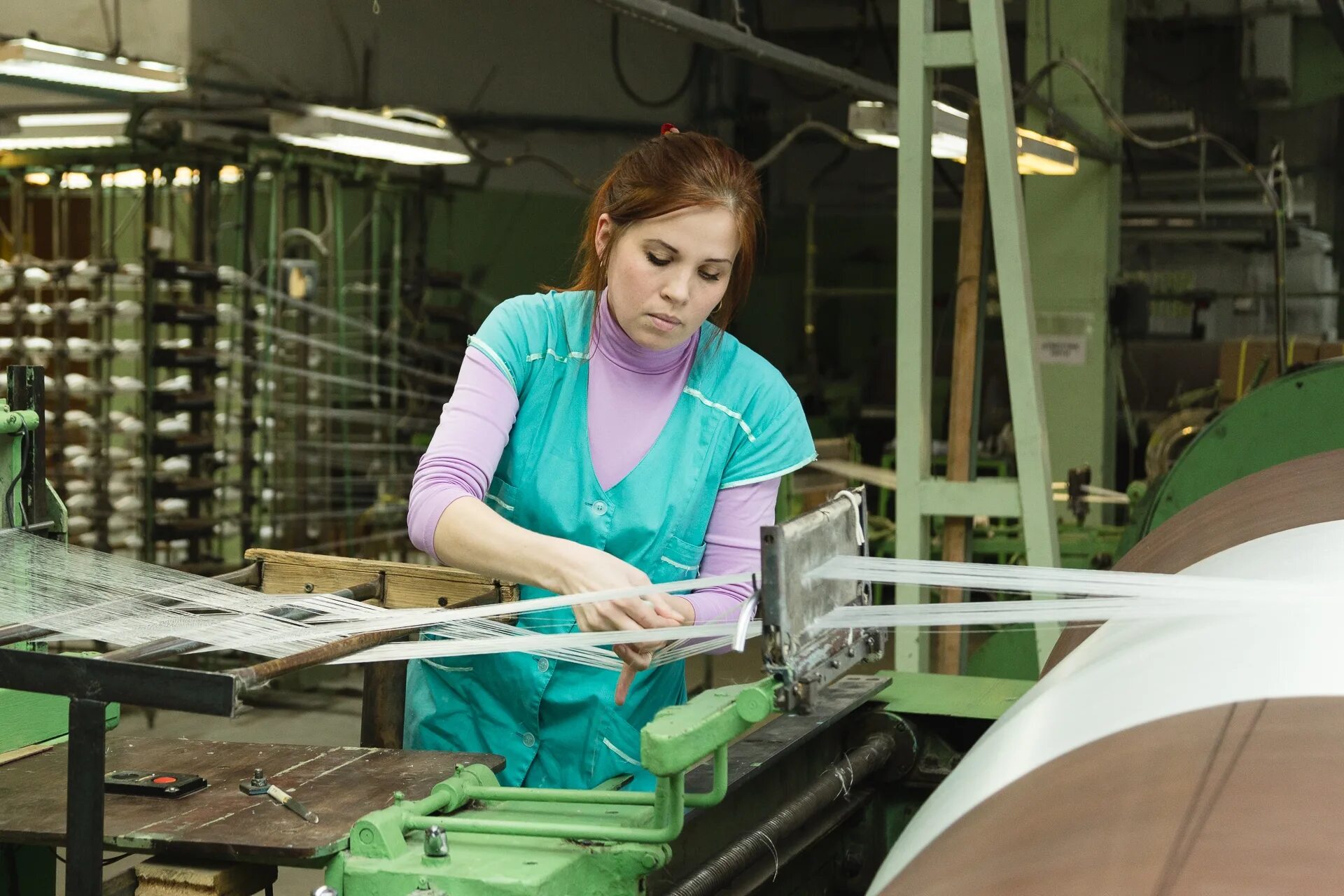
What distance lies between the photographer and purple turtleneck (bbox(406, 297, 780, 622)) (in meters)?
1.45

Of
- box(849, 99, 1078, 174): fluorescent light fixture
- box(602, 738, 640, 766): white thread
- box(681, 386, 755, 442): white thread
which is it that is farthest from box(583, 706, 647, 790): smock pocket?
box(849, 99, 1078, 174): fluorescent light fixture

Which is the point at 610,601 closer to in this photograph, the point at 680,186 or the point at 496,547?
the point at 496,547

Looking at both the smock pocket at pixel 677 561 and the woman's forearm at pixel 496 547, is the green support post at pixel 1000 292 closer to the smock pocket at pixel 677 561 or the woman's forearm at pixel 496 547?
the smock pocket at pixel 677 561

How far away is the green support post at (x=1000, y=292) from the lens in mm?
2570

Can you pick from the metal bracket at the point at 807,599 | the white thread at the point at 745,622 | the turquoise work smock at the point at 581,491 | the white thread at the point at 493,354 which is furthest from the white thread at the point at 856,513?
the white thread at the point at 493,354

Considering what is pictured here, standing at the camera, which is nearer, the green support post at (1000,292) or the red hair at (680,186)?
the red hair at (680,186)

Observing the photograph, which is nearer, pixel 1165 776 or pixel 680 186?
pixel 1165 776

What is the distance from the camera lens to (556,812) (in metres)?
1.25

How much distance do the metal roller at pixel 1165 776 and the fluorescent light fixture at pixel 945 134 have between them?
2668mm

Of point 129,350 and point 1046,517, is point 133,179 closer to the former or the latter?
point 129,350

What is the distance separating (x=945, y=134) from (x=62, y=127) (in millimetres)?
3182

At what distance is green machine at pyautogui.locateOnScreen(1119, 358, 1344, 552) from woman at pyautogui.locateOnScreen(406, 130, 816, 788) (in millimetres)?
1096

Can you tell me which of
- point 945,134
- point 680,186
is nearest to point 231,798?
point 680,186

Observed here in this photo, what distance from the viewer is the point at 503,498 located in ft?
5.13
